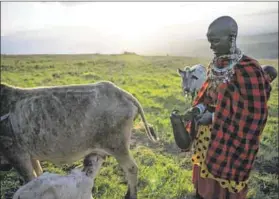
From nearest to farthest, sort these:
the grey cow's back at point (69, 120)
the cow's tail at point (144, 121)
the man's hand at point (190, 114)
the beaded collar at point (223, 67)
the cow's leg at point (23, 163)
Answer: the beaded collar at point (223, 67) < the man's hand at point (190, 114) < the grey cow's back at point (69, 120) < the cow's leg at point (23, 163) < the cow's tail at point (144, 121)

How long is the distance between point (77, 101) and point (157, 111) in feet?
24.0

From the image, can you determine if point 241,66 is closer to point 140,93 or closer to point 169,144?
point 169,144

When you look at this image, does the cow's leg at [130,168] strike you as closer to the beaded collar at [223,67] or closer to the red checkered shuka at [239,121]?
the red checkered shuka at [239,121]

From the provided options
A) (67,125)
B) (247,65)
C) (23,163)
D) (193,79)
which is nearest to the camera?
(247,65)

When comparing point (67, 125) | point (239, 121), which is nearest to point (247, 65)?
point (239, 121)

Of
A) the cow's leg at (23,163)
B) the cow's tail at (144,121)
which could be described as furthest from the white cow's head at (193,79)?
the cow's leg at (23,163)

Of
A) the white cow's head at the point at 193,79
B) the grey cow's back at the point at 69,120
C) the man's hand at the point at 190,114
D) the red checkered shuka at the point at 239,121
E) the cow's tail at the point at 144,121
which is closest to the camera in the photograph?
the red checkered shuka at the point at 239,121

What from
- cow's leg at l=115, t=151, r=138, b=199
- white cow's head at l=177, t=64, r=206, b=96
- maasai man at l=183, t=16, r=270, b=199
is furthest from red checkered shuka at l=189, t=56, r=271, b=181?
white cow's head at l=177, t=64, r=206, b=96

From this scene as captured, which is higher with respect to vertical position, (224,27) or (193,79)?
(224,27)

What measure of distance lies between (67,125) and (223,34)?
2.36m

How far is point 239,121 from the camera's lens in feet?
11.6

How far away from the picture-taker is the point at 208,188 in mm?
3943

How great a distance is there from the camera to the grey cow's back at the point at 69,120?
16.6 feet

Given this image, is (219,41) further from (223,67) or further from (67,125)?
(67,125)
